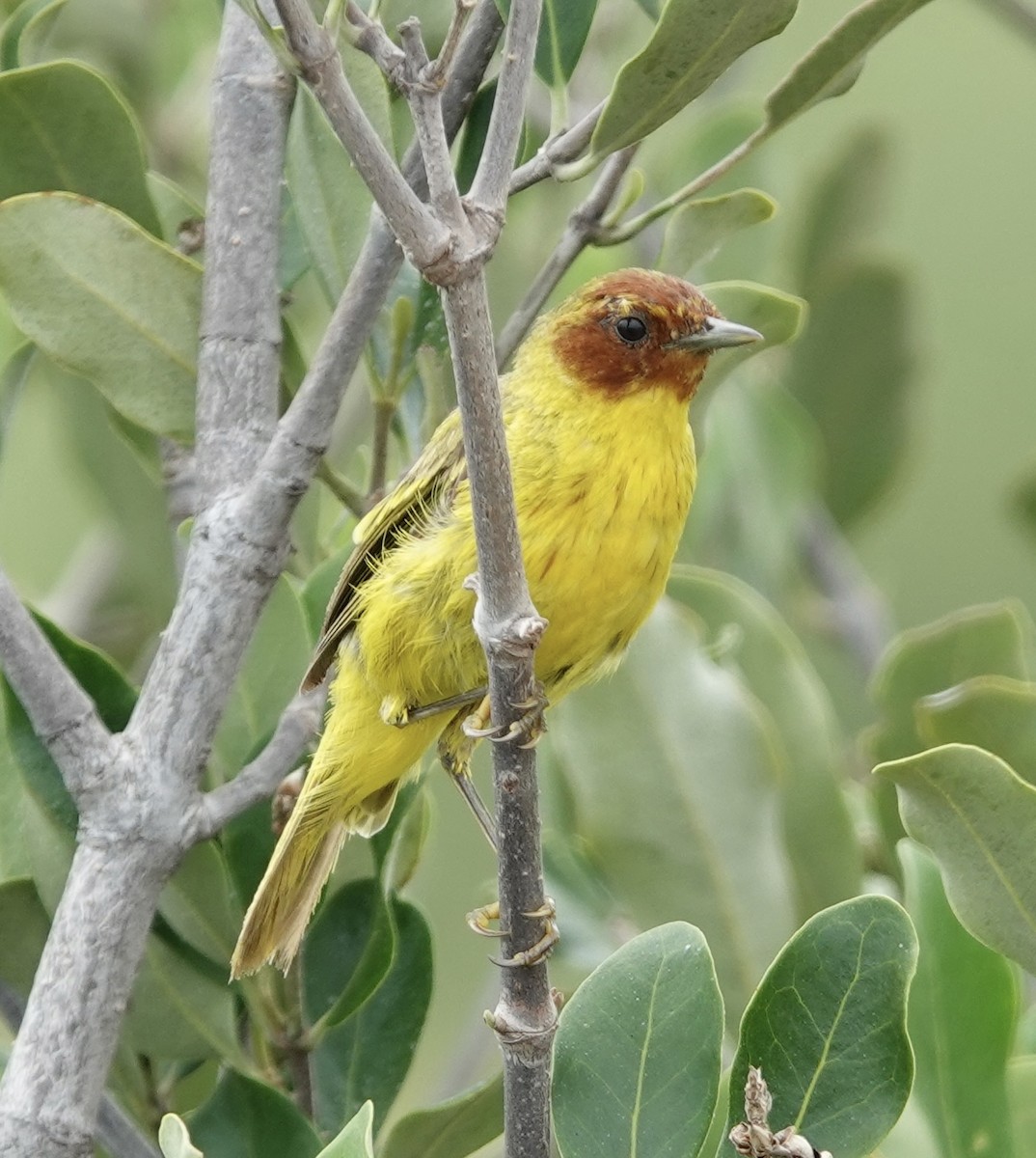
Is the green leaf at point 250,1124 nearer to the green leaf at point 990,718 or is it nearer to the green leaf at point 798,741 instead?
the green leaf at point 798,741

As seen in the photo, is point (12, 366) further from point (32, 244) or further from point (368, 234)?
point (368, 234)

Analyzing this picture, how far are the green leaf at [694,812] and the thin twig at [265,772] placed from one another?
0.42 meters

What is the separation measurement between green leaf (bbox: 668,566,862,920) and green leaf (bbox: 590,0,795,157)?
0.87 m

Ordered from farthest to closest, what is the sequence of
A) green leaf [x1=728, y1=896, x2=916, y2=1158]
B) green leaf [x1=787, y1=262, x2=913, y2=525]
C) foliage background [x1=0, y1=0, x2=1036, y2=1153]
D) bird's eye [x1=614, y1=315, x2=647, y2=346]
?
1. green leaf [x1=787, y1=262, x2=913, y2=525]
2. foliage background [x1=0, y1=0, x2=1036, y2=1153]
3. bird's eye [x1=614, y1=315, x2=647, y2=346]
4. green leaf [x1=728, y1=896, x2=916, y2=1158]

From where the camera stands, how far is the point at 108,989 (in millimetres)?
1921

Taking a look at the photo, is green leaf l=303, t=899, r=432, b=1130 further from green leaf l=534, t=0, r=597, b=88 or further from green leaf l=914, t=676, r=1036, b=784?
green leaf l=534, t=0, r=597, b=88

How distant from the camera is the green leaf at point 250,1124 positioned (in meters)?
2.05

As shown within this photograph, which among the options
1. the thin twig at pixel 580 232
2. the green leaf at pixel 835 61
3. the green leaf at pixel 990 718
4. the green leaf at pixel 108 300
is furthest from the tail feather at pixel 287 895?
the green leaf at pixel 835 61

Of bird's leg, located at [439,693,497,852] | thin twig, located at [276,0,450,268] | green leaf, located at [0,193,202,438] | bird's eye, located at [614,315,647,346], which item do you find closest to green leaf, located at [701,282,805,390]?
bird's eye, located at [614,315,647,346]

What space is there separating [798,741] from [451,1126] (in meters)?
A: 0.81

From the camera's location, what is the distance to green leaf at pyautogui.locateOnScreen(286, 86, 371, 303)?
2.36 metres

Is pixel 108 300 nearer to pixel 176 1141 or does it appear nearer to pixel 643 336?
pixel 643 336

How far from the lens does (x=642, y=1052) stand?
182 centimetres

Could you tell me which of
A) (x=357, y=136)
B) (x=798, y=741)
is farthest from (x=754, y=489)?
(x=357, y=136)
